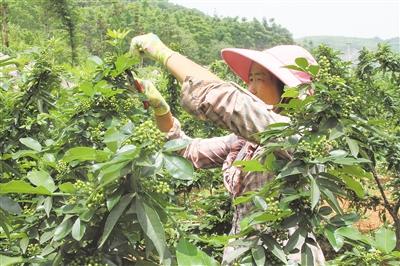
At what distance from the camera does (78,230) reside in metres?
1.04

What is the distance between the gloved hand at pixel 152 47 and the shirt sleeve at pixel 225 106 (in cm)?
16

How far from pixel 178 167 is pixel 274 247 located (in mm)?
442

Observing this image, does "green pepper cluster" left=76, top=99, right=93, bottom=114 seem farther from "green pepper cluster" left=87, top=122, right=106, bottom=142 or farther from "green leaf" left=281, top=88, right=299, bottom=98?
"green leaf" left=281, top=88, right=299, bottom=98

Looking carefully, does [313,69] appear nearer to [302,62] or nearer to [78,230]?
[302,62]

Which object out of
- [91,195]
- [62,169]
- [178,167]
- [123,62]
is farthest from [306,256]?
[123,62]

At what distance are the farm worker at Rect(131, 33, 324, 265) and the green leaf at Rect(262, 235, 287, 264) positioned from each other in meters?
0.26

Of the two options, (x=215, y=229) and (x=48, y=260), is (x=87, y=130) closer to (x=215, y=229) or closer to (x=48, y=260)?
(x=48, y=260)

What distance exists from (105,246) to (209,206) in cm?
→ 198

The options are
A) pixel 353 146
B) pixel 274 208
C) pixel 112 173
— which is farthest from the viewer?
pixel 353 146

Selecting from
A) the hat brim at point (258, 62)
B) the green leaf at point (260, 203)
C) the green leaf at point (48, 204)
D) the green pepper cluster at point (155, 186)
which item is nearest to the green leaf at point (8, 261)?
the green leaf at point (48, 204)

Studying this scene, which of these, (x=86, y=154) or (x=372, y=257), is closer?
(x=86, y=154)

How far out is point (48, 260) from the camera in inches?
45.0

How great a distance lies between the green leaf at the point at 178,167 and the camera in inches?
39.2

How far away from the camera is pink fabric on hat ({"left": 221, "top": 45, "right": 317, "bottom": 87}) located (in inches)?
67.2
